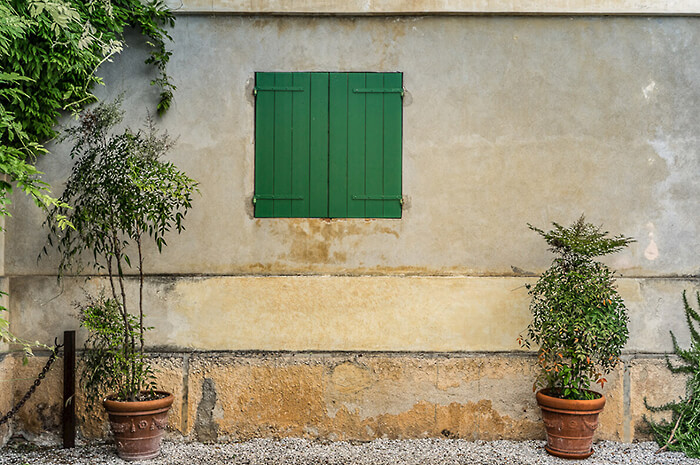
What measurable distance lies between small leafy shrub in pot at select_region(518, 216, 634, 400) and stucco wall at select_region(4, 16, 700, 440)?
1.16 ft

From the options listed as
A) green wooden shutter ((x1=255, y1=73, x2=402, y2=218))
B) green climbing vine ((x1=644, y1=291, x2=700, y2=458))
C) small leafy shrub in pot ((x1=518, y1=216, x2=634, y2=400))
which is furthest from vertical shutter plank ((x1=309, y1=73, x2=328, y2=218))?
green climbing vine ((x1=644, y1=291, x2=700, y2=458))

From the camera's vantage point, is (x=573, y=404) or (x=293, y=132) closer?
(x=573, y=404)

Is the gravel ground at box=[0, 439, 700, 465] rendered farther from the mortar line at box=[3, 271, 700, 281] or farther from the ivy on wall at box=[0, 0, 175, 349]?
the mortar line at box=[3, 271, 700, 281]

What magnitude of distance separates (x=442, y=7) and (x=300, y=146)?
1641mm

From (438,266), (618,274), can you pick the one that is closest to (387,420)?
(438,266)

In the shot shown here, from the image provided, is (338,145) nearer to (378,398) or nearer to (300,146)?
(300,146)

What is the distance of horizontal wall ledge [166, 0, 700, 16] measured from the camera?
561 cm

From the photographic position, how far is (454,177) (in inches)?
223

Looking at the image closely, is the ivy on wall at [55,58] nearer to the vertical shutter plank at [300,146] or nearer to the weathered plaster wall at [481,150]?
the weathered plaster wall at [481,150]

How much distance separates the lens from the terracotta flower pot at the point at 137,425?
5.05 m

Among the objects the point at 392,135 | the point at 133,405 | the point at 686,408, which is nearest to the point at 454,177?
the point at 392,135

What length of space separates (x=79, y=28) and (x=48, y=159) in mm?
1143

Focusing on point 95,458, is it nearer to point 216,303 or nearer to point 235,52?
point 216,303

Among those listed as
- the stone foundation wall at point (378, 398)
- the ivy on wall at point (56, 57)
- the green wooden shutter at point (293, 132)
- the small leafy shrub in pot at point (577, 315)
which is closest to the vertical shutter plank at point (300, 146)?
the green wooden shutter at point (293, 132)
